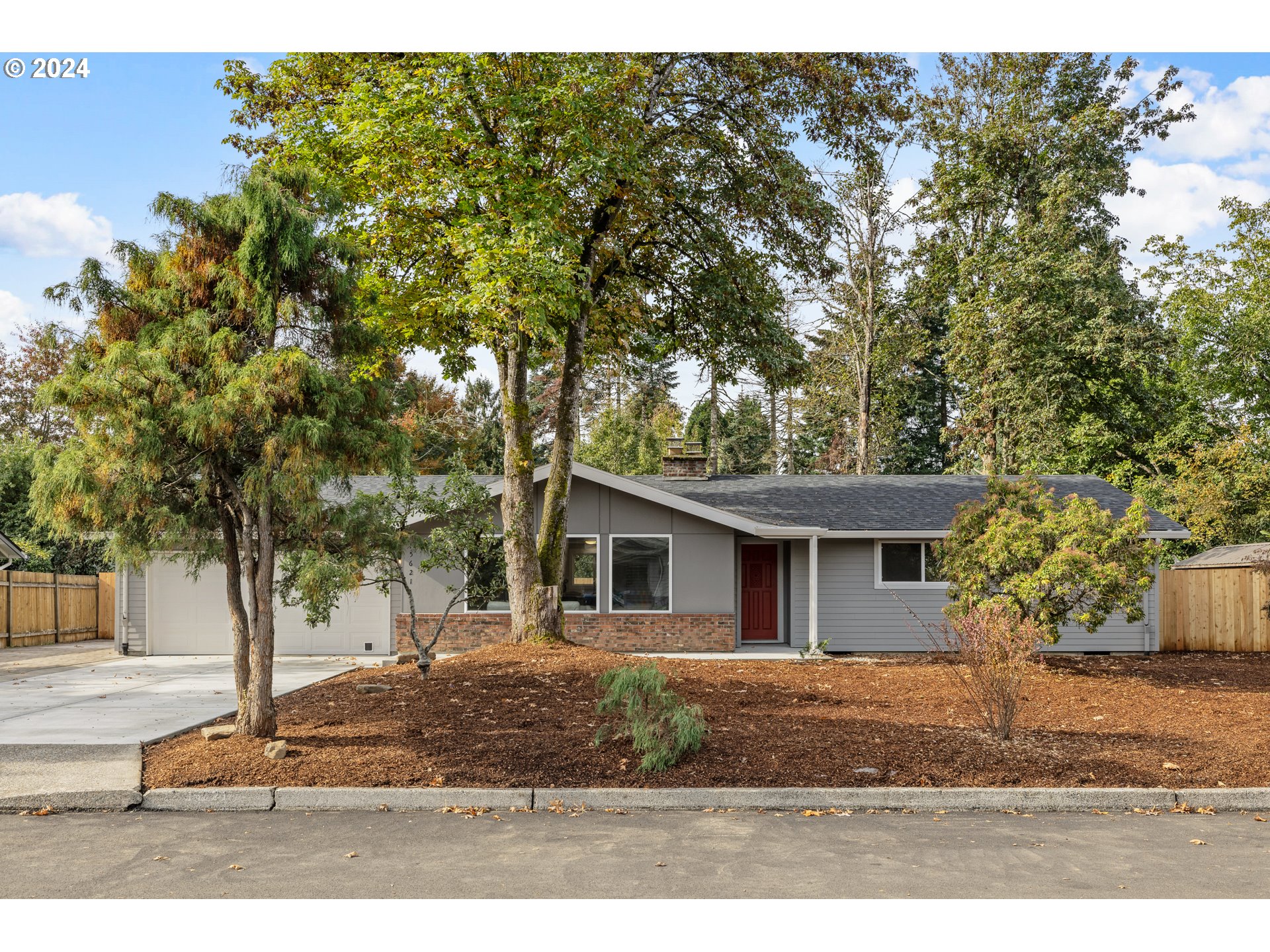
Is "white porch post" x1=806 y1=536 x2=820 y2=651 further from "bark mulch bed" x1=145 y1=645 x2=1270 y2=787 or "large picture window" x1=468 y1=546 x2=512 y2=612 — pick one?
"large picture window" x1=468 y1=546 x2=512 y2=612

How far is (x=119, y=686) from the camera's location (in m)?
13.2

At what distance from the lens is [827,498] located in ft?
64.3

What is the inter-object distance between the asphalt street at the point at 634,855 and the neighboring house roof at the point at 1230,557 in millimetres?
14637

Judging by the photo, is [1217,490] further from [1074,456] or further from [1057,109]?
[1057,109]

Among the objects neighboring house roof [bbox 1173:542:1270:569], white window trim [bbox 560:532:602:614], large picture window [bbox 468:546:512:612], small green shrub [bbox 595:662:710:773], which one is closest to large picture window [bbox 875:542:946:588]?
white window trim [bbox 560:532:602:614]

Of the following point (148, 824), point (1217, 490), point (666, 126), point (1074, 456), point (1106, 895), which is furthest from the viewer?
point (1074, 456)

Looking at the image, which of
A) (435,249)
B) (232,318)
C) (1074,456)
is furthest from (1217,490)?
(232,318)

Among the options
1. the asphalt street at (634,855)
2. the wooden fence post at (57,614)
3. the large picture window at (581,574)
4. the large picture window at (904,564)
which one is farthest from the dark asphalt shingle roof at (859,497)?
the wooden fence post at (57,614)

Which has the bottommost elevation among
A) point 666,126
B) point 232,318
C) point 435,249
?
point 232,318

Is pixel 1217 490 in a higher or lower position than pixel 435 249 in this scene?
lower

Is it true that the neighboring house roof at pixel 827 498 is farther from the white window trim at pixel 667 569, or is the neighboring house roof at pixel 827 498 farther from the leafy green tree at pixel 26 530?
the leafy green tree at pixel 26 530

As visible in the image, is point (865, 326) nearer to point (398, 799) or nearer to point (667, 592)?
point (667, 592)

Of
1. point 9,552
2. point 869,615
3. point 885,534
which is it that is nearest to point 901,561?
point 885,534

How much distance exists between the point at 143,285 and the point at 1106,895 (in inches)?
323
